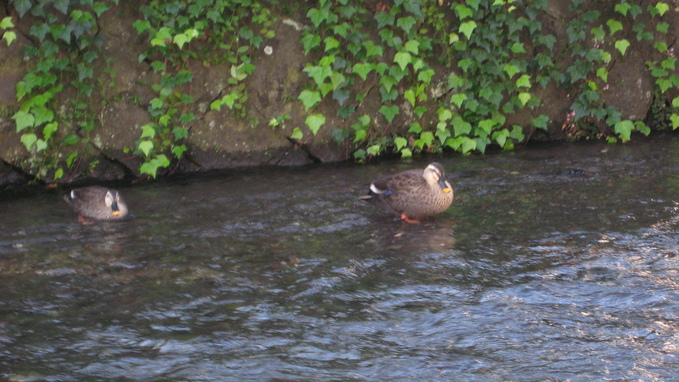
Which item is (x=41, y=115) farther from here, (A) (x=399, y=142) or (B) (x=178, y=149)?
(A) (x=399, y=142)

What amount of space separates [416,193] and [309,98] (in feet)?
8.09

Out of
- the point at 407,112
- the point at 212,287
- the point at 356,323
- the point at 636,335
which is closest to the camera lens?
the point at 636,335

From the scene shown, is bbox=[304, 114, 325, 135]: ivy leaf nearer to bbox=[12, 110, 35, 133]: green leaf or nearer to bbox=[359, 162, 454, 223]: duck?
bbox=[359, 162, 454, 223]: duck

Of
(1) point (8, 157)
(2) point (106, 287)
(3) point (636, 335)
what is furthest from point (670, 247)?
(1) point (8, 157)

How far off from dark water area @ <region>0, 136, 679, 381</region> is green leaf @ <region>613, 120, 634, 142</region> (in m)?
1.41

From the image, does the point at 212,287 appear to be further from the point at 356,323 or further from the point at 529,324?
the point at 529,324

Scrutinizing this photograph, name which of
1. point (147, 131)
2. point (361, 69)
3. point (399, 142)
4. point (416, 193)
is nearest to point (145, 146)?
point (147, 131)

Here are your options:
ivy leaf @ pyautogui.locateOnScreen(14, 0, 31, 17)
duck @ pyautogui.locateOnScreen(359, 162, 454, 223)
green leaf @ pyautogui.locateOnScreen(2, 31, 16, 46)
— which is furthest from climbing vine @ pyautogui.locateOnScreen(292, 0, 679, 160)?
green leaf @ pyautogui.locateOnScreen(2, 31, 16, 46)

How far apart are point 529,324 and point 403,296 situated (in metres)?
0.82

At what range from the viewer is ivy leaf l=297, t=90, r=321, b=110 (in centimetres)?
834

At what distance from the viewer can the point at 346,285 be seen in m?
4.91

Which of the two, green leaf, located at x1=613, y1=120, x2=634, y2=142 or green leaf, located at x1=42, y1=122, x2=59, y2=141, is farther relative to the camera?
green leaf, located at x1=613, y1=120, x2=634, y2=142

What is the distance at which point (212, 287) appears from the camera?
4.94 metres

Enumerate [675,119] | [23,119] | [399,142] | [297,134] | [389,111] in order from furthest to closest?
[675,119], [399,142], [389,111], [297,134], [23,119]
